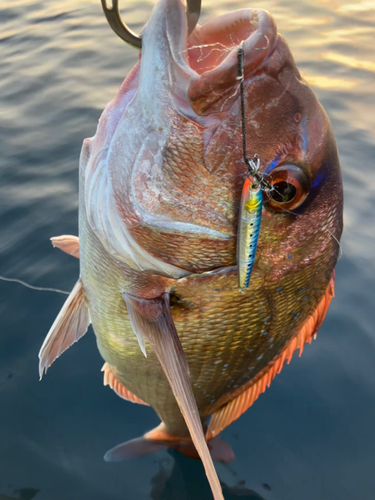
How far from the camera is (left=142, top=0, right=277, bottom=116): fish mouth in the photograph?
1.23 m

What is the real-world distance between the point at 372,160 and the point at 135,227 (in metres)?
3.34

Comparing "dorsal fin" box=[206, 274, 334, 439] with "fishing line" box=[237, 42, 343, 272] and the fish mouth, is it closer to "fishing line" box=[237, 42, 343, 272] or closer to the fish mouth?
"fishing line" box=[237, 42, 343, 272]

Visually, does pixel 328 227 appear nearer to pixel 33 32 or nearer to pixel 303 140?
pixel 303 140

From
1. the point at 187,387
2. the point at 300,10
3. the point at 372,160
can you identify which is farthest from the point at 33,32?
the point at 187,387

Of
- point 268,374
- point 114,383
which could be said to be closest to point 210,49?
point 268,374

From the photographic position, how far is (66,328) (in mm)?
1917

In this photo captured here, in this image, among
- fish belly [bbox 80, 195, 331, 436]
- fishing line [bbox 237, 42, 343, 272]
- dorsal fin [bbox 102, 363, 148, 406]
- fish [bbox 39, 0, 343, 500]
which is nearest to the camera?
fishing line [bbox 237, 42, 343, 272]

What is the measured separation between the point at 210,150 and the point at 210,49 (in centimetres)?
28

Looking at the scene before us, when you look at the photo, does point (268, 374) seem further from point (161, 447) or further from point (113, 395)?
point (113, 395)

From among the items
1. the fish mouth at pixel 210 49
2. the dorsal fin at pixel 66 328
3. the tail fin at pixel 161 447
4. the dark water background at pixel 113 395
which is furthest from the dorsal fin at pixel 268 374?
the fish mouth at pixel 210 49

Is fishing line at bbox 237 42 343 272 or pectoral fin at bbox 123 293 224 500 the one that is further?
pectoral fin at bbox 123 293 224 500

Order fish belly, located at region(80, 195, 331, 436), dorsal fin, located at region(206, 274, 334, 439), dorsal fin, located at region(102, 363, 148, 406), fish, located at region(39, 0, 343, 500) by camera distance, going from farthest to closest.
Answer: dorsal fin, located at region(102, 363, 148, 406), dorsal fin, located at region(206, 274, 334, 439), fish belly, located at region(80, 195, 331, 436), fish, located at region(39, 0, 343, 500)

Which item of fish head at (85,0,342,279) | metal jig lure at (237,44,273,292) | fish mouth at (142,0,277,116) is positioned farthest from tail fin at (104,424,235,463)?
fish mouth at (142,0,277,116)

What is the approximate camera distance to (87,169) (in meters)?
1.61
